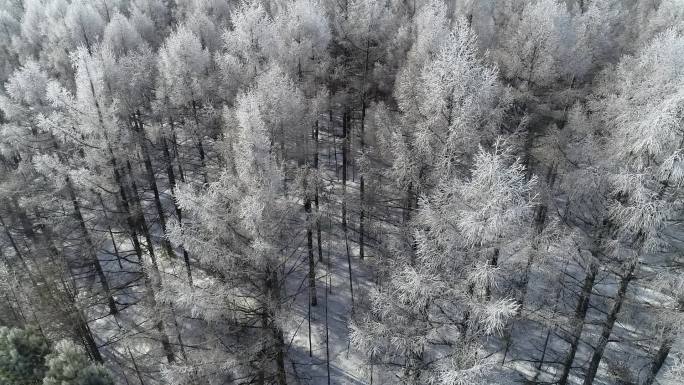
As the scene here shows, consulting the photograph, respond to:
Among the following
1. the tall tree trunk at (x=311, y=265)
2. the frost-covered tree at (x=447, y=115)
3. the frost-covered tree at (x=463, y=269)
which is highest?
the frost-covered tree at (x=447, y=115)

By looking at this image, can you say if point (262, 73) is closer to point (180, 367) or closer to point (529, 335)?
point (180, 367)

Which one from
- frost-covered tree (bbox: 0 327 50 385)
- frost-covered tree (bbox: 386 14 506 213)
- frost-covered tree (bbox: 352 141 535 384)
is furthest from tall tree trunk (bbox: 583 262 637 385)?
frost-covered tree (bbox: 0 327 50 385)

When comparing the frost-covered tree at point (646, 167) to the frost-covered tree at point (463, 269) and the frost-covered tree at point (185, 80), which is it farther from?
the frost-covered tree at point (185, 80)

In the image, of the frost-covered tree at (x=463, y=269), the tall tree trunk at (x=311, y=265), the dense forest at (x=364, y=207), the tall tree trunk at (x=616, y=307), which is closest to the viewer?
the frost-covered tree at (x=463, y=269)

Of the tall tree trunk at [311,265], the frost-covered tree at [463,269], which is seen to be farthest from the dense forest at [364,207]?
the tall tree trunk at [311,265]

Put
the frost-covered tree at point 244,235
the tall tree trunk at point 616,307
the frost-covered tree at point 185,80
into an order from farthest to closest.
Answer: the frost-covered tree at point 185,80
the tall tree trunk at point 616,307
the frost-covered tree at point 244,235

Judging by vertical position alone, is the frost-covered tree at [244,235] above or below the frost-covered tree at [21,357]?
above

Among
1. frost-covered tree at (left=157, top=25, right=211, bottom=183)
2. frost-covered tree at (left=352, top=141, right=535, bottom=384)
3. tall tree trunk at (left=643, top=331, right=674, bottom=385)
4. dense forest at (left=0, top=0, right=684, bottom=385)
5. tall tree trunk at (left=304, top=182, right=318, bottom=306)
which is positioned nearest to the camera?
frost-covered tree at (left=352, top=141, right=535, bottom=384)

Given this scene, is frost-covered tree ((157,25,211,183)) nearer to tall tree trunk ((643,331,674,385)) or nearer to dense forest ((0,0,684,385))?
dense forest ((0,0,684,385))

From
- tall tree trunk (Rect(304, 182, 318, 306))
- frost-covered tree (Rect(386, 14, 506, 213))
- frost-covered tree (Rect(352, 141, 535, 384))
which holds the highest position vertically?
frost-covered tree (Rect(386, 14, 506, 213))
